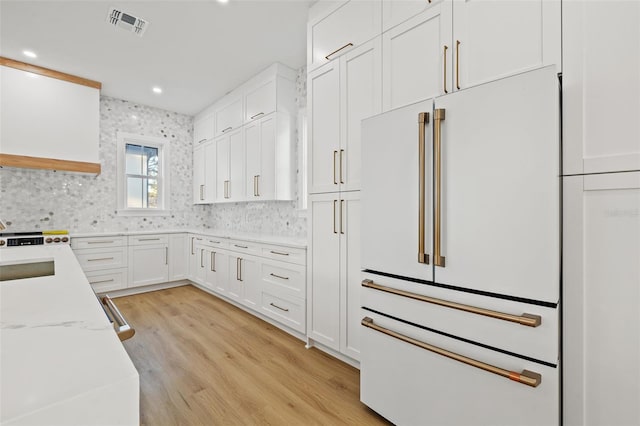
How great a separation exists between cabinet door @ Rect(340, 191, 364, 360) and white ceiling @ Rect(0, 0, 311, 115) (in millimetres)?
1799

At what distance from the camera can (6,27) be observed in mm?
2816

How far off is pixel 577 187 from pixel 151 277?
4.79 m

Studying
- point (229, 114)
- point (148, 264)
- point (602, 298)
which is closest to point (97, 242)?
point (148, 264)

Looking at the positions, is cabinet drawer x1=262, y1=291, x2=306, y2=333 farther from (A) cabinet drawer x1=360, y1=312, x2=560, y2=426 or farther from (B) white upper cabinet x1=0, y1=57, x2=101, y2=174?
(B) white upper cabinet x1=0, y1=57, x2=101, y2=174

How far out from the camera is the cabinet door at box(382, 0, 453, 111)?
66.6 inches

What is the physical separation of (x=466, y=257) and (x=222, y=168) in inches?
149

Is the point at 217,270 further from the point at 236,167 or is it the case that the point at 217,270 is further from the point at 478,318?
the point at 478,318

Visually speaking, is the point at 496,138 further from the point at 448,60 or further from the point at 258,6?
the point at 258,6

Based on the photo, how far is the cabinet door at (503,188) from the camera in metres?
1.16

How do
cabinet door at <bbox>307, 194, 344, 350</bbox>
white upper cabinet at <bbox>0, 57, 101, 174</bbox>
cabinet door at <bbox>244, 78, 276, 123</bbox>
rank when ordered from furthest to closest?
cabinet door at <bbox>244, 78, 276, 123</bbox> → white upper cabinet at <bbox>0, 57, 101, 174</bbox> → cabinet door at <bbox>307, 194, 344, 350</bbox>

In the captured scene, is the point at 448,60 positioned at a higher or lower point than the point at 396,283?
higher

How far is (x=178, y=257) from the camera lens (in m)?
4.65

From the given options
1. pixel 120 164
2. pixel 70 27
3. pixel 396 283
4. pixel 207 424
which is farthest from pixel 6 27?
pixel 396 283

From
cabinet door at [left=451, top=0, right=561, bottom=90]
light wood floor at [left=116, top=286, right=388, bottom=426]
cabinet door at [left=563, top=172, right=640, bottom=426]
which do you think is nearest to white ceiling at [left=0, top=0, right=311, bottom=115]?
cabinet door at [left=451, top=0, right=561, bottom=90]
